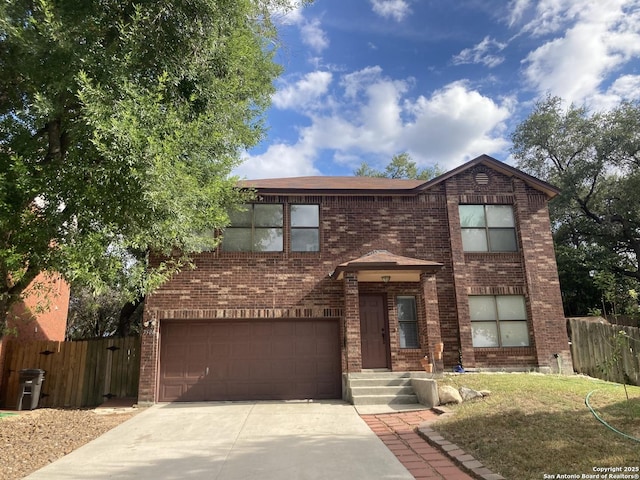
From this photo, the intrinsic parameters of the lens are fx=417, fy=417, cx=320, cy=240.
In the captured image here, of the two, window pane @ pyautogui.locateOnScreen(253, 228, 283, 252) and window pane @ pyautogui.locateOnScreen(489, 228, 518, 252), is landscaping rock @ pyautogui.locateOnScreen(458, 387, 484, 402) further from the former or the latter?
window pane @ pyautogui.locateOnScreen(253, 228, 283, 252)

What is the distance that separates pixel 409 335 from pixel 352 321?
1986 mm

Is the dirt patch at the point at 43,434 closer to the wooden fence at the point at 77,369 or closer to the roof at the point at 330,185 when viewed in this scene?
the wooden fence at the point at 77,369

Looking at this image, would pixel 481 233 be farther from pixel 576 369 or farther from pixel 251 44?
pixel 251 44

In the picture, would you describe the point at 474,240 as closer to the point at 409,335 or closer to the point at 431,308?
the point at 431,308

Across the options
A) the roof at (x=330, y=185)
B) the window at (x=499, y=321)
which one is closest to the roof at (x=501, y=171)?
the roof at (x=330, y=185)

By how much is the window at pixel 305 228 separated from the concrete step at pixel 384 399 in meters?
4.40

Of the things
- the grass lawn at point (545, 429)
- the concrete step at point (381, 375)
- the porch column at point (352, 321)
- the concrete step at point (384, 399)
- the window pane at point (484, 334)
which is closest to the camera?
the grass lawn at point (545, 429)

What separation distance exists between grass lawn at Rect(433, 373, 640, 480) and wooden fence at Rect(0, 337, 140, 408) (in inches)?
352

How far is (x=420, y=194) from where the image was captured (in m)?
13.0

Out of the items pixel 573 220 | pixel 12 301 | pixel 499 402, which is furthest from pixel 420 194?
pixel 573 220

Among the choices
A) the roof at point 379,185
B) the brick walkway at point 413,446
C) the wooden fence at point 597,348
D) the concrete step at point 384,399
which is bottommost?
the brick walkway at point 413,446

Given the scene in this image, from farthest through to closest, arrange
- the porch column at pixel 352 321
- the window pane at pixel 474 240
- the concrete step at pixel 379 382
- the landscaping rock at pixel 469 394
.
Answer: the window pane at pixel 474 240 < the porch column at pixel 352 321 < the concrete step at pixel 379 382 < the landscaping rock at pixel 469 394

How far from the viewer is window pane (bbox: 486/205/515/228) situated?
42.9 ft

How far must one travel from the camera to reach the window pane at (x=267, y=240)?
12273 mm
